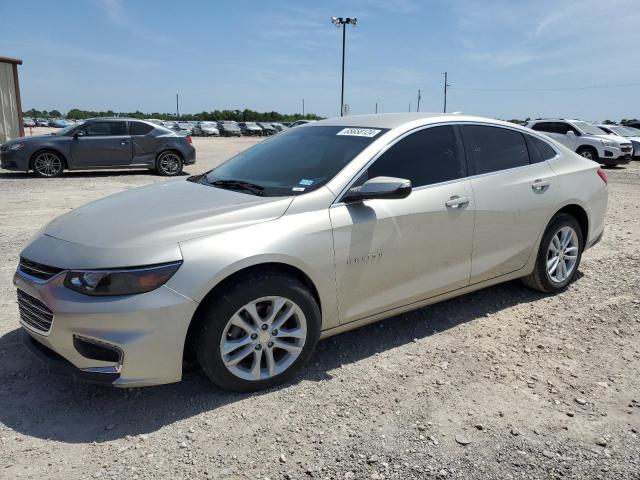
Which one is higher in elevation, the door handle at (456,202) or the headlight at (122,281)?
the door handle at (456,202)

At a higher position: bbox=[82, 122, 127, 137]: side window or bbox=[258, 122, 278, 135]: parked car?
bbox=[82, 122, 127, 137]: side window

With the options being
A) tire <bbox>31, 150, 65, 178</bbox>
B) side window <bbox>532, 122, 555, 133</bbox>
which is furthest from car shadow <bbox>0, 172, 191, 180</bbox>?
side window <bbox>532, 122, 555, 133</bbox>

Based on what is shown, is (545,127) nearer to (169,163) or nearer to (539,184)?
(169,163)

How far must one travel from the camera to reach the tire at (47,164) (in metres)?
12.7

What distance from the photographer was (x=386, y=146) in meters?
3.63

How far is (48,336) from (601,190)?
477cm

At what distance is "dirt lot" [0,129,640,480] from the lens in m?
2.57

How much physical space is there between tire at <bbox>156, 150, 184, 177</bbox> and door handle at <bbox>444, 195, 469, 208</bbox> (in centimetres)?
1136

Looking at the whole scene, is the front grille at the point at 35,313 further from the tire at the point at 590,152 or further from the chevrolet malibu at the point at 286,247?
the tire at the point at 590,152

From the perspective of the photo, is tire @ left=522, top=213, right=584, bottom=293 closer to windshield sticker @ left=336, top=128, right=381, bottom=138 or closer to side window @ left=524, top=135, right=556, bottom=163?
side window @ left=524, top=135, right=556, bottom=163

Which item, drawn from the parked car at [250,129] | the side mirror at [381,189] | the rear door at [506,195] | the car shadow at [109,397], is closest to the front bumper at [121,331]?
the car shadow at [109,397]

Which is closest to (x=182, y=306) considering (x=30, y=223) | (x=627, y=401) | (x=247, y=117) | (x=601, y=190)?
(x=627, y=401)

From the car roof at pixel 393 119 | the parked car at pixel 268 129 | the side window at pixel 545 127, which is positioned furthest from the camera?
the parked car at pixel 268 129

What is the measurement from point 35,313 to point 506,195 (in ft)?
11.0
